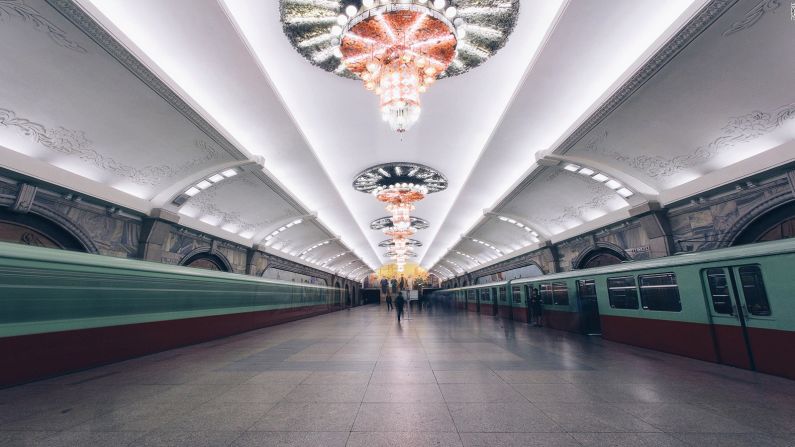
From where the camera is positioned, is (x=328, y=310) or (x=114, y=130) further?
(x=328, y=310)

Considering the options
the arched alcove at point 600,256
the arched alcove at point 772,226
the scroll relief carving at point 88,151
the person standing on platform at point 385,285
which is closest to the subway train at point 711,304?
the arched alcove at point 772,226

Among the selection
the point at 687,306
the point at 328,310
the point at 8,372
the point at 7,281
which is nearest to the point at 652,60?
the point at 687,306

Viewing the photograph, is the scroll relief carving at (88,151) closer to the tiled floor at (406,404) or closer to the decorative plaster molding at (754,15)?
the tiled floor at (406,404)

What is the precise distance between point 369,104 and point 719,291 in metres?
8.35

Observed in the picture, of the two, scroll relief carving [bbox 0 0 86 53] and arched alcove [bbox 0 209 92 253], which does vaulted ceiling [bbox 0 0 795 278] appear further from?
arched alcove [bbox 0 209 92 253]

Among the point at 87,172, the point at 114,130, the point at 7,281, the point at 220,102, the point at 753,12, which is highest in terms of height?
the point at 220,102

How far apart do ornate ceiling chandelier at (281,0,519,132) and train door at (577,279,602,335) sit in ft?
21.6

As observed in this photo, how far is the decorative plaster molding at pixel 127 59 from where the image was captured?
13.3 feet

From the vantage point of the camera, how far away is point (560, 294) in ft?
30.7

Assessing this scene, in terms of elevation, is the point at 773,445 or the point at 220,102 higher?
the point at 220,102

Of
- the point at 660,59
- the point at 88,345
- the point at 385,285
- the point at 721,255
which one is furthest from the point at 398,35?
the point at 385,285

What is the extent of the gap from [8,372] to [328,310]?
61.6 feet

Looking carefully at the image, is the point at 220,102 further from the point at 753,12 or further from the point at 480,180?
the point at 753,12

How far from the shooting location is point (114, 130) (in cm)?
621
